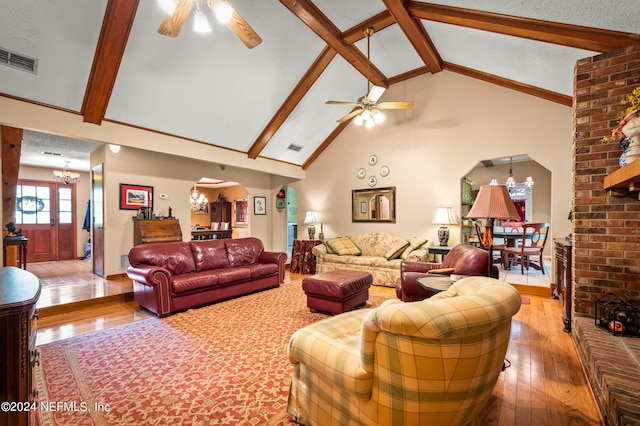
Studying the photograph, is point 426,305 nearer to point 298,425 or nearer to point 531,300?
point 298,425

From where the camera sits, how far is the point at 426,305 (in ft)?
3.74

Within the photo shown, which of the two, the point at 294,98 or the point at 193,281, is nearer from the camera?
the point at 193,281

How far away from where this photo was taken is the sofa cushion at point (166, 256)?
12.6ft

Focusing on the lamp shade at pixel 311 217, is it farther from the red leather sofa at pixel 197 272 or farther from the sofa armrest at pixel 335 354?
the sofa armrest at pixel 335 354

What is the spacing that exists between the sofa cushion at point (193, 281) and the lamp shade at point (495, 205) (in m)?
3.34

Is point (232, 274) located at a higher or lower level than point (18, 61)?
lower

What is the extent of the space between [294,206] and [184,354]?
22.7 feet

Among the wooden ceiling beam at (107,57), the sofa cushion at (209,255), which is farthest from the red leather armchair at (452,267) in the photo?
the wooden ceiling beam at (107,57)

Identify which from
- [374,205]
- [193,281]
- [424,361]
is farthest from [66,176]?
[424,361]

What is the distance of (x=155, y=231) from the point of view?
16.7ft

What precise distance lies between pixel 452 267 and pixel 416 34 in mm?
3249

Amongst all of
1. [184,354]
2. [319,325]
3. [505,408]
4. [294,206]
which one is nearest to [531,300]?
[505,408]

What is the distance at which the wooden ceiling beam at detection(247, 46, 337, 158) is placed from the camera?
4.75m

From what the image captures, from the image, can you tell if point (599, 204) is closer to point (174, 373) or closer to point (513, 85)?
point (513, 85)
